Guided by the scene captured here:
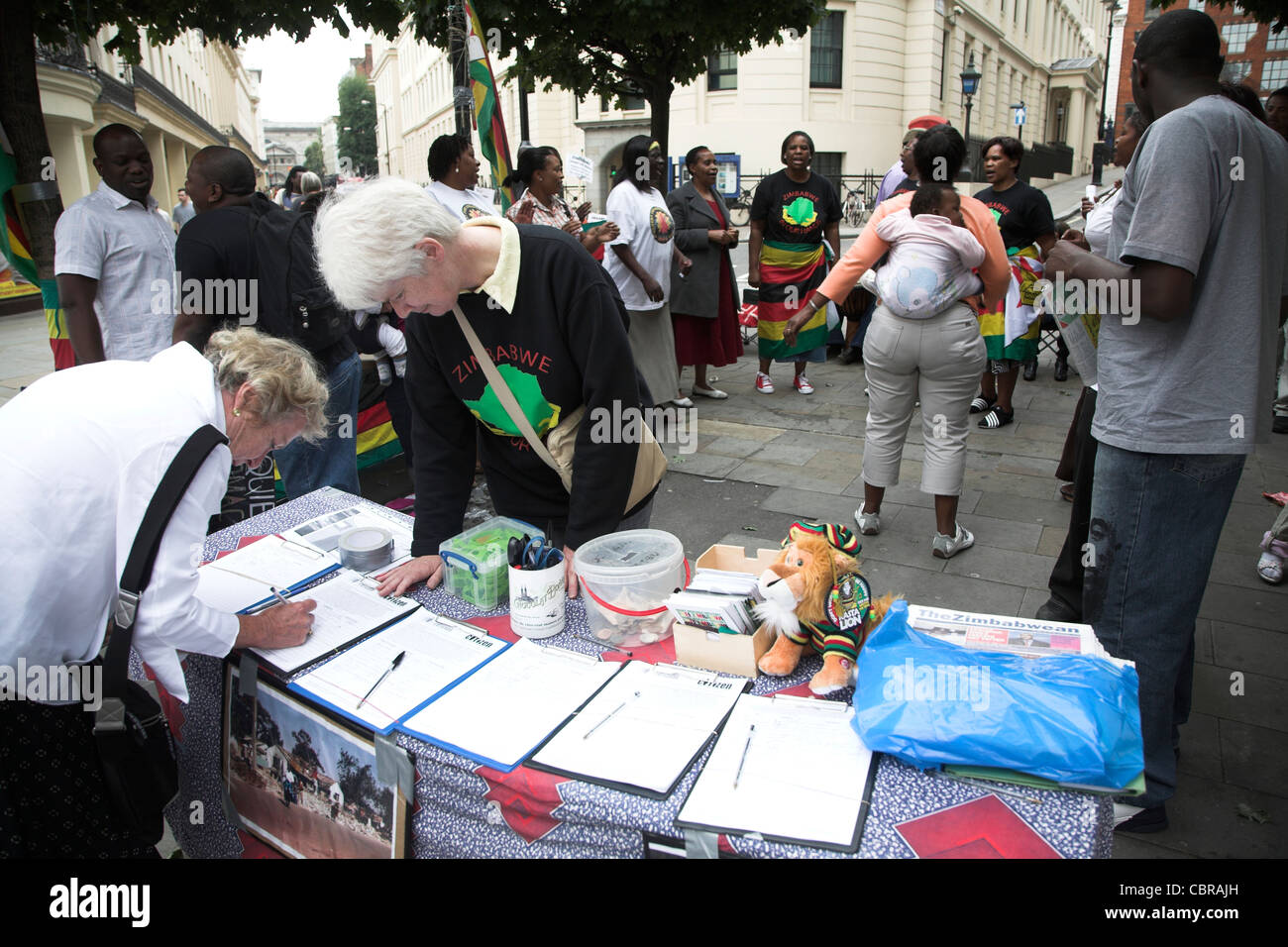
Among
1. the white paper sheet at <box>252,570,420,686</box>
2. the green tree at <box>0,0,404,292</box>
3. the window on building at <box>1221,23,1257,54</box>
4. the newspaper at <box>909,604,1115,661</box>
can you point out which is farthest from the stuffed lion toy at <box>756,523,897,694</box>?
the window on building at <box>1221,23,1257,54</box>

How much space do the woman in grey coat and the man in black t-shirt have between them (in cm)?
356

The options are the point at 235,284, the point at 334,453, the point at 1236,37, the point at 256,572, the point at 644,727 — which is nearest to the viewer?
the point at 644,727

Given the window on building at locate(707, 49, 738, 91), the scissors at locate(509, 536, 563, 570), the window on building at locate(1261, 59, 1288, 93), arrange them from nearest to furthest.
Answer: the scissors at locate(509, 536, 563, 570) < the window on building at locate(707, 49, 738, 91) < the window on building at locate(1261, 59, 1288, 93)

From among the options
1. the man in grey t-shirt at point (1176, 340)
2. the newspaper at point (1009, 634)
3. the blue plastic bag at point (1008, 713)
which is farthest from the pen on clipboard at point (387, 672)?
the man in grey t-shirt at point (1176, 340)

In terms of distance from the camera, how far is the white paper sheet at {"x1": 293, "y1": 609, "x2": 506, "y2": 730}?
174 centimetres

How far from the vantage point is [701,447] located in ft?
20.1

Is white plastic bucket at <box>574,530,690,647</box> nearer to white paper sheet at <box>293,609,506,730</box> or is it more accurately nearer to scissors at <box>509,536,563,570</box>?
scissors at <box>509,536,563,570</box>

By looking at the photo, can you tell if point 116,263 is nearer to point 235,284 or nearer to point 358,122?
point 235,284

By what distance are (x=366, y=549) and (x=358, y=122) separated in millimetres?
102147

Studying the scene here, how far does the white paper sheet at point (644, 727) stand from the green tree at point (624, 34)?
6.66m

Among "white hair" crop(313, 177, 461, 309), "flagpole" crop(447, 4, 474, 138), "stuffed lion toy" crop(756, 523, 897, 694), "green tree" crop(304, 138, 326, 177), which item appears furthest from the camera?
"green tree" crop(304, 138, 326, 177)

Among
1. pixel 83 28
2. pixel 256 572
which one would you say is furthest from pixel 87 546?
pixel 83 28

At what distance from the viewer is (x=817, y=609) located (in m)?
1.69

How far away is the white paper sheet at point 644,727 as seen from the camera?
58.1 inches
